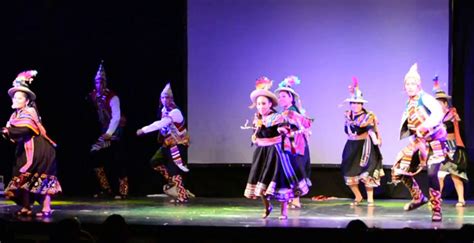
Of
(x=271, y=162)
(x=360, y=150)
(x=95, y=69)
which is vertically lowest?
(x=271, y=162)

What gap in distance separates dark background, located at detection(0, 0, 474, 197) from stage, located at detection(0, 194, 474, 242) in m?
0.68

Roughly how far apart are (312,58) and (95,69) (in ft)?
9.50

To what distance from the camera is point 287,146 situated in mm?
7520

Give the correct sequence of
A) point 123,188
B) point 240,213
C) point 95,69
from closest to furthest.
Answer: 1. point 240,213
2. point 123,188
3. point 95,69

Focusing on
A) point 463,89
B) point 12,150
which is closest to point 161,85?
point 12,150

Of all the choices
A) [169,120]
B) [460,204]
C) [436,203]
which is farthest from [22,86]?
[460,204]

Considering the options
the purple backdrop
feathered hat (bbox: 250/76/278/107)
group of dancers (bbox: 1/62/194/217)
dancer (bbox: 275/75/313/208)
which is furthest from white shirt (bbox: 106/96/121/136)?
feathered hat (bbox: 250/76/278/107)

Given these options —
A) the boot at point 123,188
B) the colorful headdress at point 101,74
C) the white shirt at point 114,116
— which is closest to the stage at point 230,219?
the boot at point 123,188

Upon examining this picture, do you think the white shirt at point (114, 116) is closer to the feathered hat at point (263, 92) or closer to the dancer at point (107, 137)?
the dancer at point (107, 137)

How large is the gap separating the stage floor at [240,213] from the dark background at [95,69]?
25.0 inches

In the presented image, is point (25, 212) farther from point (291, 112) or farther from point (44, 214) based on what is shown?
point (291, 112)

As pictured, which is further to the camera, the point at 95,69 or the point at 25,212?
the point at 95,69

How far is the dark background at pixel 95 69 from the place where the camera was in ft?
35.2

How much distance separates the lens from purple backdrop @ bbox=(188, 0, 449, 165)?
10258mm
